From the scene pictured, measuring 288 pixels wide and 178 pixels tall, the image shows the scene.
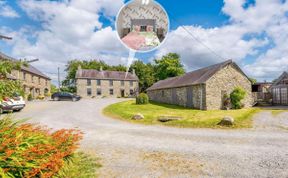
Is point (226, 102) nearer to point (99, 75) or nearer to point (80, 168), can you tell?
point (80, 168)

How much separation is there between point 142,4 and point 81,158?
16.2 feet

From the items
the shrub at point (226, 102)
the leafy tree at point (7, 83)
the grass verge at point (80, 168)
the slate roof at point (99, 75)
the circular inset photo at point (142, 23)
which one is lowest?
the grass verge at point (80, 168)

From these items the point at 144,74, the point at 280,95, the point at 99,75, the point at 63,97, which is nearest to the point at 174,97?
the point at 280,95

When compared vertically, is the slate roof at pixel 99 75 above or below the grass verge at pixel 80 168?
above

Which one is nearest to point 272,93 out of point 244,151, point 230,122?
point 230,122

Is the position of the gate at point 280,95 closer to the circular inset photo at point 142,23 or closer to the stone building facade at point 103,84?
the circular inset photo at point 142,23

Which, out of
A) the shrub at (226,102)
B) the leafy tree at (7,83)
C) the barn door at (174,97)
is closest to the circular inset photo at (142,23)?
the leafy tree at (7,83)

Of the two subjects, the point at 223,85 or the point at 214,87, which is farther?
the point at 223,85

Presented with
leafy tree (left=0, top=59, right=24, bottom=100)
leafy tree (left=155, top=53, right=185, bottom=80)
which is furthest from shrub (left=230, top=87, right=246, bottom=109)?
leafy tree (left=155, top=53, right=185, bottom=80)

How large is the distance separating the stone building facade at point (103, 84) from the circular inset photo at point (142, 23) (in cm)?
5001

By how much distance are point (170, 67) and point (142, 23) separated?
5251cm

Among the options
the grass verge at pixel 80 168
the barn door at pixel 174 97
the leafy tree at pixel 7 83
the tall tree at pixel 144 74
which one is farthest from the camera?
the tall tree at pixel 144 74

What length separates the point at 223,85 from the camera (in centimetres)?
2217

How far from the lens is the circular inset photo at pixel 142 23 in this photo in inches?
115
